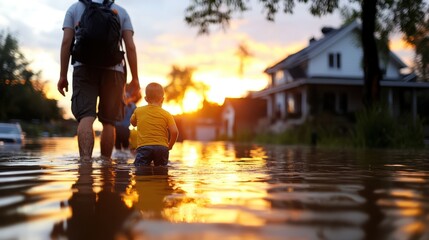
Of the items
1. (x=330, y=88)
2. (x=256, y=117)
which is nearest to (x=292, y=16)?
(x=330, y=88)

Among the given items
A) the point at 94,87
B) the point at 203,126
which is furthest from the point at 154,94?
the point at 203,126

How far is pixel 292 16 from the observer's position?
14.6 metres

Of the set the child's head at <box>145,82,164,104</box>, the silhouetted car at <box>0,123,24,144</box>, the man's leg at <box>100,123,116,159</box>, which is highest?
the child's head at <box>145,82,164,104</box>

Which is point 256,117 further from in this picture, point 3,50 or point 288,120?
point 3,50

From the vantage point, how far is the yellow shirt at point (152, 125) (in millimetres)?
4957

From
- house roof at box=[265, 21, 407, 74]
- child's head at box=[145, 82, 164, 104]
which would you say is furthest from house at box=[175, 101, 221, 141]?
child's head at box=[145, 82, 164, 104]

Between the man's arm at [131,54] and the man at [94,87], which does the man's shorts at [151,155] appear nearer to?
the man at [94,87]

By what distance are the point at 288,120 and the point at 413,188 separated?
31.3m

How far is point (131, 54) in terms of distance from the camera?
Result: 5836mm

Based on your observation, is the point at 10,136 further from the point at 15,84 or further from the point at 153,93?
the point at 15,84

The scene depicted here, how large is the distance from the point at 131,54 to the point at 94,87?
63 centimetres

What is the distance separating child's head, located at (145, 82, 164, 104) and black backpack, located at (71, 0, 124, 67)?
0.62 m

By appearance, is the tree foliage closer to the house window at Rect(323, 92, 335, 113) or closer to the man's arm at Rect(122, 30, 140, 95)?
the house window at Rect(323, 92, 335, 113)

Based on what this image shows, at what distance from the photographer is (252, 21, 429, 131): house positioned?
31828 millimetres
